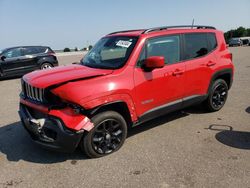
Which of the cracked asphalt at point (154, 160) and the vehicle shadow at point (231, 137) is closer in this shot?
the cracked asphalt at point (154, 160)

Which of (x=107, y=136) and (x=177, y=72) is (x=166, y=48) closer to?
(x=177, y=72)

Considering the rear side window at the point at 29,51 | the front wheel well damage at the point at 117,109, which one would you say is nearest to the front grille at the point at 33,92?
the front wheel well damage at the point at 117,109

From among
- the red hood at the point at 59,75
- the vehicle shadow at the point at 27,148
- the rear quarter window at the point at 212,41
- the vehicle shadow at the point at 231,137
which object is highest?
the rear quarter window at the point at 212,41

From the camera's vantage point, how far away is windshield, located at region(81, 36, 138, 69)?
4.53m

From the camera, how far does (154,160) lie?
405cm

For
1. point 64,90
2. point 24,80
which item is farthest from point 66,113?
point 24,80

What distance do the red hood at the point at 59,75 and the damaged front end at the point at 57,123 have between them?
0.13m

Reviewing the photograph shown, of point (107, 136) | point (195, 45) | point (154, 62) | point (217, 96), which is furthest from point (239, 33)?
point (107, 136)

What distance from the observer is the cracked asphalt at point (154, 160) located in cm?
356

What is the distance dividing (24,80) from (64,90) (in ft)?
3.67

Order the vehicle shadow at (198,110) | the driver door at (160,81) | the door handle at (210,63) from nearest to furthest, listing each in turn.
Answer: the driver door at (160,81), the door handle at (210,63), the vehicle shadow at (198,110)

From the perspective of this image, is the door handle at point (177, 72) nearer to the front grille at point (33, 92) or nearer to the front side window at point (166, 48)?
the front side window at point (166, 48)

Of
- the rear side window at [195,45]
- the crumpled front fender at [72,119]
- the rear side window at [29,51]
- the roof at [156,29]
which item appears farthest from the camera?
the rear side window at [29,51]

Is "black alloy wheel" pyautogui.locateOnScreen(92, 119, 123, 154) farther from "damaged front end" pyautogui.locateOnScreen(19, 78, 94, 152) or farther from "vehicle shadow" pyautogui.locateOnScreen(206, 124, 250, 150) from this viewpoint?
"vehicle shadow" pyautogui.locateOnScreen(206, 124, 250, 150)
